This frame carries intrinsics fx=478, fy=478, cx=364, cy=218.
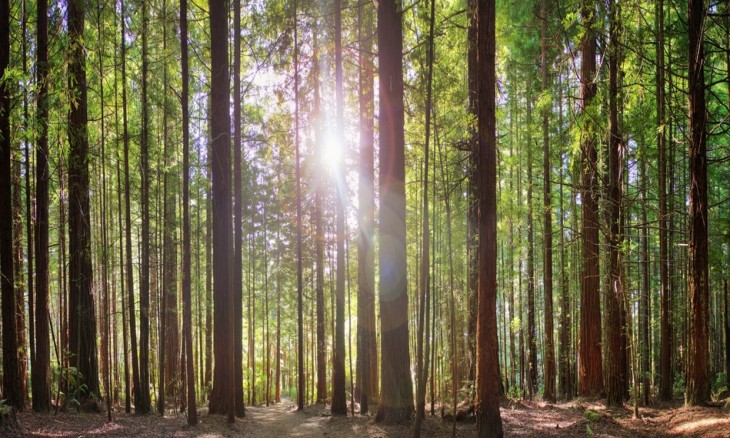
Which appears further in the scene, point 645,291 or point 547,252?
point 645,291

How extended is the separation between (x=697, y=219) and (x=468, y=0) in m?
5.96

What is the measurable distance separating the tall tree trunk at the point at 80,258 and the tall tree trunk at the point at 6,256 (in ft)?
9.28

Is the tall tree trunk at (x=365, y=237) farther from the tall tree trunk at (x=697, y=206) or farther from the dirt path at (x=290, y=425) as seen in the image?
the tall tree trunk at (x=697, y=206)

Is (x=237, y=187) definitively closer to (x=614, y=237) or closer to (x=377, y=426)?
(x=377, y=426)

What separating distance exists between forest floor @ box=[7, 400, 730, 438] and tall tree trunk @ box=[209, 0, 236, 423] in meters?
1.02

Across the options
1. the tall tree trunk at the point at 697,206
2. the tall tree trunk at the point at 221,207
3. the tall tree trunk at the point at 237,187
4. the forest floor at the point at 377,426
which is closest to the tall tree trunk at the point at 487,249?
the forest floor at the point at 377,426

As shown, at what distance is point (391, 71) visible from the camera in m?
9.55

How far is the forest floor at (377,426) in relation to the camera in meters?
7.65

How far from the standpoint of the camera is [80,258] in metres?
10.4

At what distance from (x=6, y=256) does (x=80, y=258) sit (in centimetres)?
317

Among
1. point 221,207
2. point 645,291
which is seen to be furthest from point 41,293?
point 645,291

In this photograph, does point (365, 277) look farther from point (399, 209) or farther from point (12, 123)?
point (12, 123)

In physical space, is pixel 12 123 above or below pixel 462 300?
above

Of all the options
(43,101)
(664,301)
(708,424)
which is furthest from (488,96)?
(664,301)
